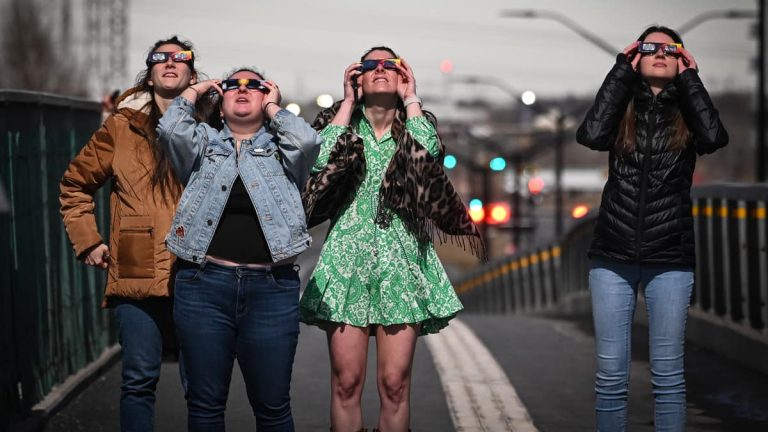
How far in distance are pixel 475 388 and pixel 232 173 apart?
4310 mm

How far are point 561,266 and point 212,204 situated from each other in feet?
70.3

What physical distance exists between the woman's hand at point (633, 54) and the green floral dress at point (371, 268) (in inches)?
35.9

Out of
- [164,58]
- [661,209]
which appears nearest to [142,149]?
[164,58]

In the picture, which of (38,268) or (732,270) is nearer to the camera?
(38,268)

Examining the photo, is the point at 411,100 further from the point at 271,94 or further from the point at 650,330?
the point at 650,330

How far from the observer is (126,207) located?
6523mm

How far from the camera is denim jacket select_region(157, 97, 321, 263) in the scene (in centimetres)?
588

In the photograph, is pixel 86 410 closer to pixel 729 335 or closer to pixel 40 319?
pixel 40 319

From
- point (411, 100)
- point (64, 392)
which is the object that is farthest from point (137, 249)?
point (64, 392)

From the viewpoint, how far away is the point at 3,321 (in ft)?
25.2

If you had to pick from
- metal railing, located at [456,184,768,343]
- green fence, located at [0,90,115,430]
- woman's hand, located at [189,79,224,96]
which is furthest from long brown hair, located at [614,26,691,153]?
metal railing, located at [456,184,768,343]

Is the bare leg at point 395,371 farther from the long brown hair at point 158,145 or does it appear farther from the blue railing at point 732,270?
the blue railing at point 732,270

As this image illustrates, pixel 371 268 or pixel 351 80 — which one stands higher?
pixel 351 80

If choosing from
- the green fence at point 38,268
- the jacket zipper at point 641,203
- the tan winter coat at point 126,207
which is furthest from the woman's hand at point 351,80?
the green fence at point 38,268
